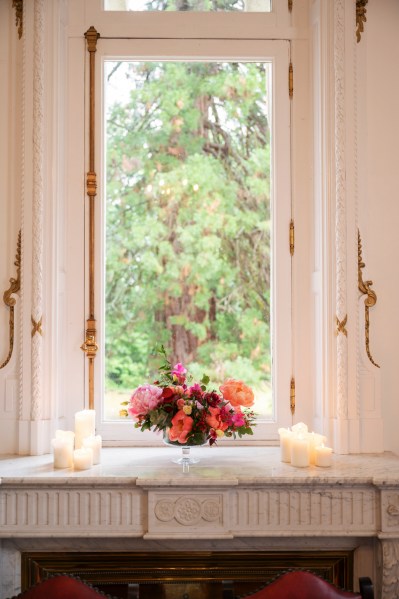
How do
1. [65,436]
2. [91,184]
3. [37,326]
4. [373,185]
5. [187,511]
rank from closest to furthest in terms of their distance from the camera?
[187,511] < [65,436] < [37,326] < [373,185] < [91,184]

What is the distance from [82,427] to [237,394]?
2.28 feet

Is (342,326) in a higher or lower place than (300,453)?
higher

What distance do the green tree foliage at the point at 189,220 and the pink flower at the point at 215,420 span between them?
0.60 m

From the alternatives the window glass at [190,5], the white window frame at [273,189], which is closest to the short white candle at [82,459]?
the white window frame at [273,189]

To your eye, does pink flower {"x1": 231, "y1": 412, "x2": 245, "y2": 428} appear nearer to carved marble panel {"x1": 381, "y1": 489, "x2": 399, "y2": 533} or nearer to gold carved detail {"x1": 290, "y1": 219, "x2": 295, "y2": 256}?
carved marble panel {"x1": 381, "y1": 489, "x2": 399, "y2": 533}

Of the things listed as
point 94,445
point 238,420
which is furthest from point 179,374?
point 94,445

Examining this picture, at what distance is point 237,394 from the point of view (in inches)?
110

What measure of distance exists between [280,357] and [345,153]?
98 centimetres

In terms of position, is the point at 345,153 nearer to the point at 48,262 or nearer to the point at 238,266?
the point at 238,266

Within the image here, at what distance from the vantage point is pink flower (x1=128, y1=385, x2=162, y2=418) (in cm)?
277

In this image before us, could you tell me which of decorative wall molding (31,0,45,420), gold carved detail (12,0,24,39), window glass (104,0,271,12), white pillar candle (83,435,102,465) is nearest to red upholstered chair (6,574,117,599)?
white pillar candle (83,435,102,465)

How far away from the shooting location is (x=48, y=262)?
310cm

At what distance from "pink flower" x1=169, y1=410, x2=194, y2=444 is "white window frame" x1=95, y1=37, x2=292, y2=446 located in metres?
0.58

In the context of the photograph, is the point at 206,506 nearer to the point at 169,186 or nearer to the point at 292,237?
the point at 292,237
